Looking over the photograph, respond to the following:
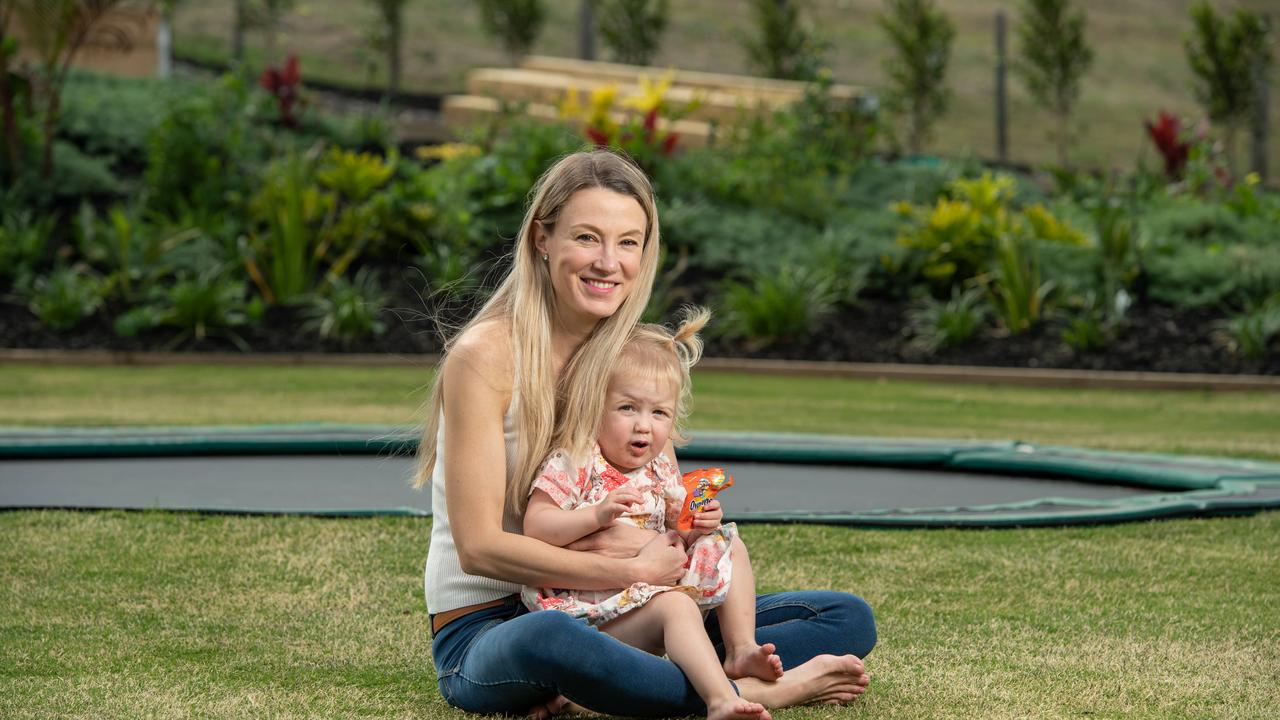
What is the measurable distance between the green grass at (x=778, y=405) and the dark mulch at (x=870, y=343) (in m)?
0.34

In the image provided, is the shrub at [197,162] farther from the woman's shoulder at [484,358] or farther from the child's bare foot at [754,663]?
the child's bare foot at [754,663]

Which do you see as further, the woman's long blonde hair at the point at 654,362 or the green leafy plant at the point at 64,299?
the green leafy plant at the point at 64,299

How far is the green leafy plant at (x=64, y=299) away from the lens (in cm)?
736

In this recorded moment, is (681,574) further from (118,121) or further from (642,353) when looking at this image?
(118,121)

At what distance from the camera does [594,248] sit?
7.14ft

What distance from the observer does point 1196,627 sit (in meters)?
2.59

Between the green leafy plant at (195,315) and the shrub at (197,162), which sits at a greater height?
the shrub at (197,162)

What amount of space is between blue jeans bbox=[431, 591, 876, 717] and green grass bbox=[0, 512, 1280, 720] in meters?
0.10

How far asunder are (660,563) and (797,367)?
512 centimetres

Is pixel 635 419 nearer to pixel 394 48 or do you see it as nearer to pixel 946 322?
pixel 946 322

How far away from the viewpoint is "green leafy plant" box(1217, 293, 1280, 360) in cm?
675

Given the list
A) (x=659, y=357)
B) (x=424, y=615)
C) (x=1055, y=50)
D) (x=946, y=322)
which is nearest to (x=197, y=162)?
(x=946, y=322)

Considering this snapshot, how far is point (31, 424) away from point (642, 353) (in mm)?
3637

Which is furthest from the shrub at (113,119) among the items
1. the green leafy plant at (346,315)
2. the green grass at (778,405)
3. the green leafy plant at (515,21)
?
the green leafy plant at (515,21)
